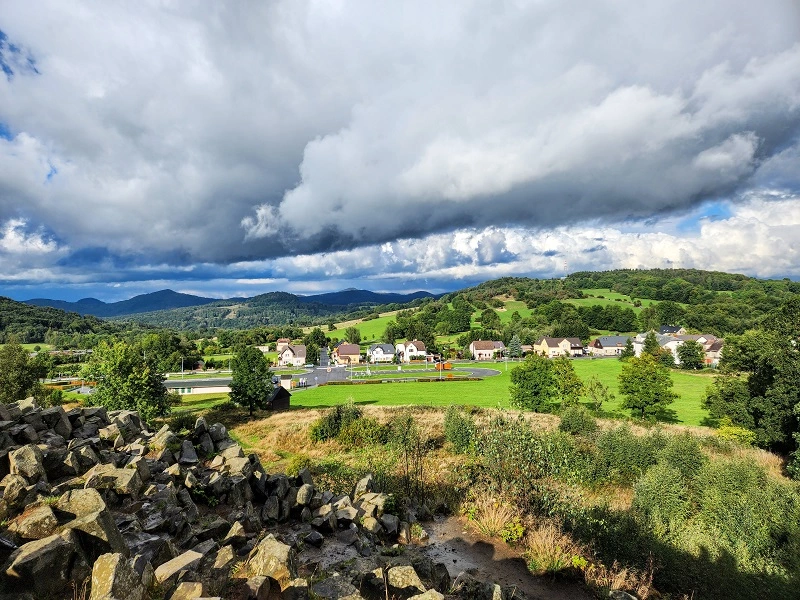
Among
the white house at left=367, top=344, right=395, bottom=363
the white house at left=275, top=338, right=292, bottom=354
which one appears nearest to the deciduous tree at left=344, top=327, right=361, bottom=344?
the white house at left=275, top=338, right=292, bottom=354

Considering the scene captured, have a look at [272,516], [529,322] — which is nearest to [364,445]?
[272,516]

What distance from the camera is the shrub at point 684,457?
23.8 m

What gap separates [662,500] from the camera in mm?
18578

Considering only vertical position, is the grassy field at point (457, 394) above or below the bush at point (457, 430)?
below

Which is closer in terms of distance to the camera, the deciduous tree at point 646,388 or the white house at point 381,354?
the deciduous tree at point 646,388

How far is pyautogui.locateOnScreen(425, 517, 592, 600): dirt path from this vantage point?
32.5ft

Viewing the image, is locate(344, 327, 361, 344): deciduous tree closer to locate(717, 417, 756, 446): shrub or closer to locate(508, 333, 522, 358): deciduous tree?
locate(508, 333, 522, 358): deciduous tree

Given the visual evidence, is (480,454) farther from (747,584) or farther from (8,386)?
(8,386)

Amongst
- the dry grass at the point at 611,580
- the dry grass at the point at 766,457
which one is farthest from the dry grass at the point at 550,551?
the dry grass at the point at 766,457

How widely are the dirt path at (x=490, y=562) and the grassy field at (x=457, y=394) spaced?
40116 mm

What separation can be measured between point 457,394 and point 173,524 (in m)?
59.3

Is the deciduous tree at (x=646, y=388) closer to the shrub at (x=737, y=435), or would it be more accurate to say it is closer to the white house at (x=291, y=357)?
the shrub at (x=737, y=435)

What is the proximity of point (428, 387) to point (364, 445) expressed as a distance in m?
41.4

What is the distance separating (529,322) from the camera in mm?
161250
